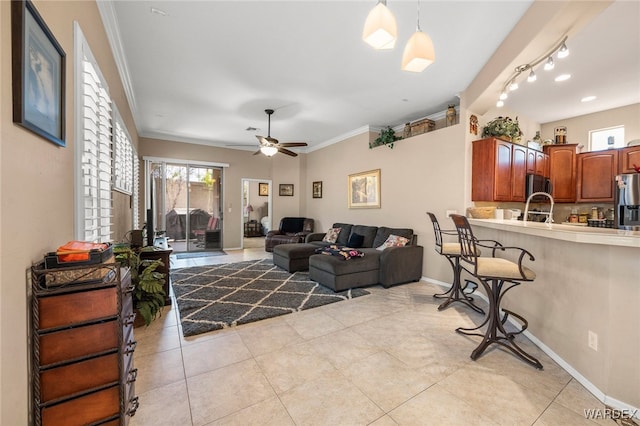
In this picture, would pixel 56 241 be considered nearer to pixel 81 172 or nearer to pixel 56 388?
pixel 81 172

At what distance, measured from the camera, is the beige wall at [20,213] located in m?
0.87

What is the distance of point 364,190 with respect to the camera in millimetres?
5746

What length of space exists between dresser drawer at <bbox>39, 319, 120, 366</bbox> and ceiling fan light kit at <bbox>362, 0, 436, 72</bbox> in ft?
6.79

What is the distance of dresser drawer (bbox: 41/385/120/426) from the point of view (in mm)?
1016

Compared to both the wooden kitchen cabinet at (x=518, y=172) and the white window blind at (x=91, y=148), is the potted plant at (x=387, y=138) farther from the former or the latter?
the white window blind at (x=91, y=148)

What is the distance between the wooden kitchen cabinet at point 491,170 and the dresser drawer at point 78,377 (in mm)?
4300

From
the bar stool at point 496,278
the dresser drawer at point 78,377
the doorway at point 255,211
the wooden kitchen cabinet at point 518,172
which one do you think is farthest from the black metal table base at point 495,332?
the doorway at point 255,211

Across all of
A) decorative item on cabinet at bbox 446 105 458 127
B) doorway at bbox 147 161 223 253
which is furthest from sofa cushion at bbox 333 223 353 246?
doorway at bbox 147 161 223 253

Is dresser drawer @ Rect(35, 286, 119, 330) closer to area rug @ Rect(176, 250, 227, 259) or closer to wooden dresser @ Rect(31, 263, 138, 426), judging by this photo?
wooden dresser @ Rect(31, 263, 138, 426)

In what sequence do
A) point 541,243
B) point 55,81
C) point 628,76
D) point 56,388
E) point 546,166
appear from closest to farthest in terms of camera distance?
point 56,388 → point 55,81 → point 541,243 → point 628,76 → point 546,166

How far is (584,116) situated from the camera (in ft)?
15.6

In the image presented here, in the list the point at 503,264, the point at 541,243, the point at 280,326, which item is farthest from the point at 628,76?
the point at 280,326

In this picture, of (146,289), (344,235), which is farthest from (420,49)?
(344,235)

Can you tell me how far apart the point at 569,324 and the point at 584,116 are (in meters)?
4.77
